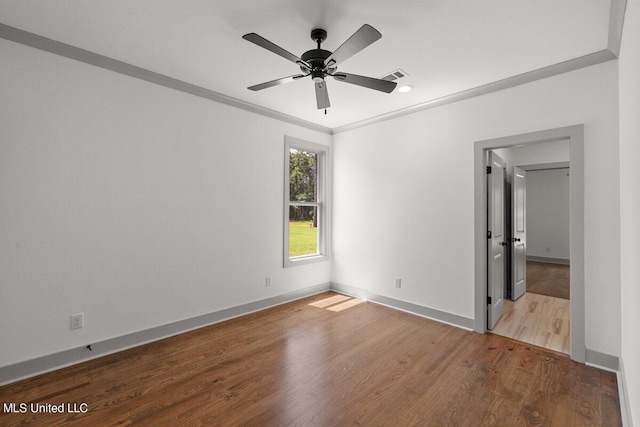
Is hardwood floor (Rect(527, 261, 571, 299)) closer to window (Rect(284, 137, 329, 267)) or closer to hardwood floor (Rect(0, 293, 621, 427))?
hardwood floor (Rect(0, 293, 621, 427))

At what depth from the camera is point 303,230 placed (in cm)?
468

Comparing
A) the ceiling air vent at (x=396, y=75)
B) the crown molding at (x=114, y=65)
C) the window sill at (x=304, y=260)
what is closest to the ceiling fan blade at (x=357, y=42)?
the ceiling air vent at (x=396, y=75)

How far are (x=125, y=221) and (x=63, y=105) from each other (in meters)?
1.08

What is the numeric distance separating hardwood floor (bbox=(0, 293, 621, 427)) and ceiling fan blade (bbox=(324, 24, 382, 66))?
2353 mm

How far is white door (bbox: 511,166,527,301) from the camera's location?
434cm

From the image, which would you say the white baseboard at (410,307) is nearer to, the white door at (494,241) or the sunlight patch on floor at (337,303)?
the sunlight patch on floor at (337,303)

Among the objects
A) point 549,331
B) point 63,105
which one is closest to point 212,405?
point 63,105

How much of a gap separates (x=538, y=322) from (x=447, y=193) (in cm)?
185

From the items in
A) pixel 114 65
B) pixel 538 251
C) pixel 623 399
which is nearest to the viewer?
pixel 623 399

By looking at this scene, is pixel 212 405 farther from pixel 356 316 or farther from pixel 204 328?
pixel 356 316

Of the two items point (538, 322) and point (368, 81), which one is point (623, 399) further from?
point (368, 81)

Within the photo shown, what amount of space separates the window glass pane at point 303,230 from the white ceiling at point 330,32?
6.64ft

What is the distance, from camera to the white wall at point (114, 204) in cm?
230

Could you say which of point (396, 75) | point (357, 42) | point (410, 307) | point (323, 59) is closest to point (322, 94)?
point (323, 59)
